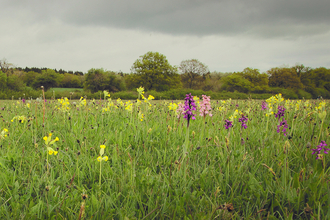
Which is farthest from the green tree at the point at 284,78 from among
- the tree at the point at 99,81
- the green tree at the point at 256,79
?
the tree at the point at 99,81

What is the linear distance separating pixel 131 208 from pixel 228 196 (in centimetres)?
94

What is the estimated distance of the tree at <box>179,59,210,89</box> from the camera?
52803 millimetres

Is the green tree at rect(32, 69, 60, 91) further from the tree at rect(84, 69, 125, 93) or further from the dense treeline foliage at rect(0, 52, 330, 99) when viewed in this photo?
the tree at rect(84, 69, 125, 93)

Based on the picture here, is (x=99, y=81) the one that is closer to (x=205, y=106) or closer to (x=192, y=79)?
(x=192, y=79)

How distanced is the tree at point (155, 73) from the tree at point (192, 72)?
12.8ft

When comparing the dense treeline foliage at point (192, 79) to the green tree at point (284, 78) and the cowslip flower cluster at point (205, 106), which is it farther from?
the cowslip flower cluster at point (205, 106)

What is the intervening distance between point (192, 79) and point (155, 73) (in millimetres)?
11847

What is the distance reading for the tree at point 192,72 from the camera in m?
52.8

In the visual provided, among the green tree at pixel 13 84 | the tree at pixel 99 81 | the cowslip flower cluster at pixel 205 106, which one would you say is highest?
the tree at pixel 99 81

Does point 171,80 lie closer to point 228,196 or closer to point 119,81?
point 119,81

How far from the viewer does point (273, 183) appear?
182 cm

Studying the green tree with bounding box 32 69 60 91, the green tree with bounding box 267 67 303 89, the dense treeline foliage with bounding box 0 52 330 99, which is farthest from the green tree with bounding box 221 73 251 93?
the green tree with bounding box 32 69 60 91

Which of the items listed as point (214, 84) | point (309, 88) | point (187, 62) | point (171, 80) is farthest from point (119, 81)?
point (309, 88)

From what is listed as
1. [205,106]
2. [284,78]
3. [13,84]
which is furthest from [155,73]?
[205,106]
